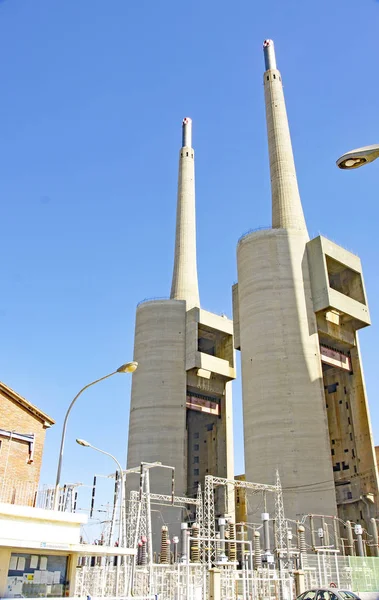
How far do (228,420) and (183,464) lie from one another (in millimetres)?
9355

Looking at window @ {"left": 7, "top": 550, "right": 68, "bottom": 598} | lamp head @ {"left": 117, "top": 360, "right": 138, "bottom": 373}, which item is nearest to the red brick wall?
lamp head @ {"left": 117, "top": 360, "right": 138, "bottom": 373}

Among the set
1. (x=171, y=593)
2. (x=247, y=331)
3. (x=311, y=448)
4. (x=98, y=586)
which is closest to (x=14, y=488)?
(x=98, y=586)

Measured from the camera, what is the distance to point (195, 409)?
64.4 meters

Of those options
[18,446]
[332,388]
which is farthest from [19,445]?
[332,388]

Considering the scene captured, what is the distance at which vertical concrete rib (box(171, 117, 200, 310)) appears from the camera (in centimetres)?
7138

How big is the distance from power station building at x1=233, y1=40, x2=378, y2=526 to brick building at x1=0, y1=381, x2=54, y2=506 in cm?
2460

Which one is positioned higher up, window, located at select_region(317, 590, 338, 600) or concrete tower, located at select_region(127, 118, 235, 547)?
concrete tower, located at select_region(127, 118, 235, 547)

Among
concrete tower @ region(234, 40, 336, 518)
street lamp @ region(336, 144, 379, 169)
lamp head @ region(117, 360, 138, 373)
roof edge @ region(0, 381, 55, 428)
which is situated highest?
concrete tower @ region(234, 40, 336, 518)

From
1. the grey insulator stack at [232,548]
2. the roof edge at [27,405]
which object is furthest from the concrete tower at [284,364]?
the roof edge at [27,405]

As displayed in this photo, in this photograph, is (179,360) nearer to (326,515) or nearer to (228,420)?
(228,420)

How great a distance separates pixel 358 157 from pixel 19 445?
2550 centimetres

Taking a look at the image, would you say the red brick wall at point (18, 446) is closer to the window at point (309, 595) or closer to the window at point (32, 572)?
the window at point (32, 572)

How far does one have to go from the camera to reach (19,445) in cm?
2894

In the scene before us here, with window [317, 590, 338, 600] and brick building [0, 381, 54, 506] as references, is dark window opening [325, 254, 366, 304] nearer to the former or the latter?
brick building [0, 381, 54, 506]
